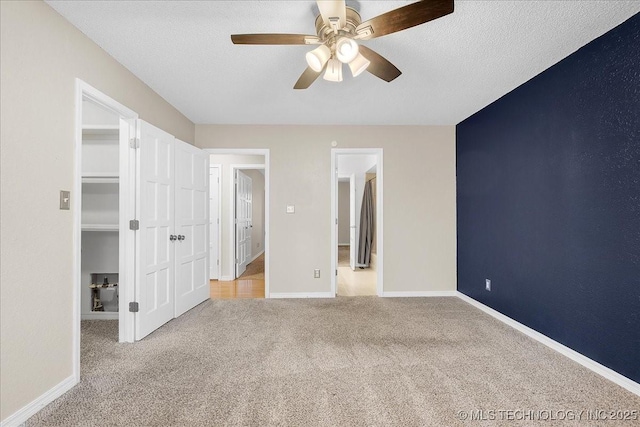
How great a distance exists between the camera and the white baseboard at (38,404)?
1543 millimetres

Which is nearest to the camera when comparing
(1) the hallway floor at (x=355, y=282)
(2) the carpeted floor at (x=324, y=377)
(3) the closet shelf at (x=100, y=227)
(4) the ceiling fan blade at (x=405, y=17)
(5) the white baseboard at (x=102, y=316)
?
(4) the ceiling fan blade at (x=405, y=17)

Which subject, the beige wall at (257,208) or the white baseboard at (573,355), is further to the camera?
the beige wall at (257,208)

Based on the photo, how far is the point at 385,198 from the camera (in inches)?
161

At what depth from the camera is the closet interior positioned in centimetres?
299

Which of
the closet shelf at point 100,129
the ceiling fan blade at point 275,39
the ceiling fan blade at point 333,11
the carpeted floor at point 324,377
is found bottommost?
the carpeted floor at point 324,377

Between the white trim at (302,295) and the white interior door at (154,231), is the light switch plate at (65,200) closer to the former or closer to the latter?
the white interior door at (154,231)

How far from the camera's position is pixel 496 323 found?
3037mm

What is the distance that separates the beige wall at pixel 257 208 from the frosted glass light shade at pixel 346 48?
5364 millimetres

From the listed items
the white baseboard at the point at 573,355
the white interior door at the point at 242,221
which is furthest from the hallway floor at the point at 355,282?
the white interior door at the point at 242,221

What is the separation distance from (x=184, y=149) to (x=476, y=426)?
11.6 feet

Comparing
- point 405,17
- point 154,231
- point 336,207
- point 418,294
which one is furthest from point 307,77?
point 418,294

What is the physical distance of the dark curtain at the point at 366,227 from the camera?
Answer: 21.2ft

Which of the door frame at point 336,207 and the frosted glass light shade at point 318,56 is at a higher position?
the frosted glass light shade at point 318,56

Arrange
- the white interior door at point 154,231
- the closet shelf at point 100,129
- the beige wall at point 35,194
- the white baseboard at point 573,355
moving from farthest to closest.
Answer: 1. the closet shelf at point 100,129
2. the white interior door at point 154,231
3. the white baseboard at point 573,355
4. the beige wall at point 35,194
